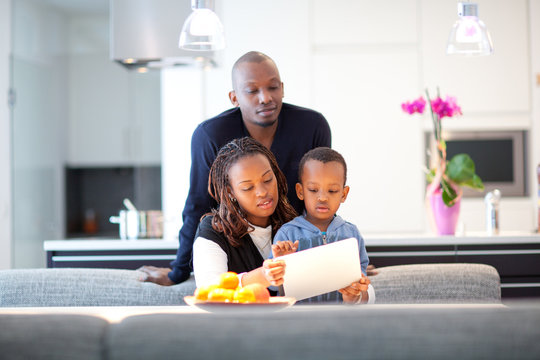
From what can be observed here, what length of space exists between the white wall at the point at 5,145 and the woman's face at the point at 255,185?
3.30 m

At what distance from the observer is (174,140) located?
424cm

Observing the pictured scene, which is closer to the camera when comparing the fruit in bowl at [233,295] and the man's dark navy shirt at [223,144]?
the fruit in bowl at [233,295]

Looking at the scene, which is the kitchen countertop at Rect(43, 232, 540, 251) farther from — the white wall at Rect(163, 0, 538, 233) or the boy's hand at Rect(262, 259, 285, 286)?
the boy's hand at Rect(262, 259, 285, 286)

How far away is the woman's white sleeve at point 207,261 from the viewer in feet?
→ 5.06

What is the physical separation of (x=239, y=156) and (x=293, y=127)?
1.40 feet

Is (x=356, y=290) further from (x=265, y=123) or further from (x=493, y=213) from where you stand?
(x=493, y=213)

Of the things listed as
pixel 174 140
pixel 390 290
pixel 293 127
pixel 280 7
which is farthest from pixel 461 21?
pixel 174 140

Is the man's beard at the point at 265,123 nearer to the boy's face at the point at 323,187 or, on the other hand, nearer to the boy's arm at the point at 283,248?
the boy's face at the point at 323,187

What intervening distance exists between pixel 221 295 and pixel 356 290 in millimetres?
406

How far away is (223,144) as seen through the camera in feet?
6.56

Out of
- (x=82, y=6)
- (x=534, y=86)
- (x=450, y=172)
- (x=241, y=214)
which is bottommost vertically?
(x=241, y=214)

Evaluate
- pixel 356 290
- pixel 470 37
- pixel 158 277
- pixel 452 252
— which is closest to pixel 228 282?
pixel 356 290

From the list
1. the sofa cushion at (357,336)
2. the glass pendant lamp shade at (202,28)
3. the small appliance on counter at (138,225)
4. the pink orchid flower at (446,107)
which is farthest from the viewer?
the small appliance on counter at (138,225)

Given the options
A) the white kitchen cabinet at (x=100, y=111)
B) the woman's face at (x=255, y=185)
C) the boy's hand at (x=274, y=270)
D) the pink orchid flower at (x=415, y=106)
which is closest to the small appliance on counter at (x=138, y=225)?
the pink orchid flower at (x=415, y=106)
